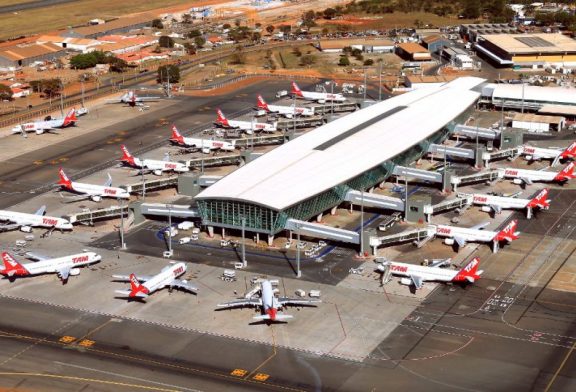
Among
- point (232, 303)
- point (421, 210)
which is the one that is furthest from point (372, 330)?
point (421, 210)

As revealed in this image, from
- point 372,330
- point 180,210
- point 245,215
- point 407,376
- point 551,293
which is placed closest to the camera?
point 407,376

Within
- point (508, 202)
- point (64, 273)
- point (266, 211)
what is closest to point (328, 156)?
point (266, 211)

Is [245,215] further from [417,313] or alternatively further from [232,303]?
[417,313]

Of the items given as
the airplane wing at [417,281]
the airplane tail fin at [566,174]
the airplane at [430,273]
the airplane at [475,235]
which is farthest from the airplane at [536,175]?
the airplane wing at [417,281]

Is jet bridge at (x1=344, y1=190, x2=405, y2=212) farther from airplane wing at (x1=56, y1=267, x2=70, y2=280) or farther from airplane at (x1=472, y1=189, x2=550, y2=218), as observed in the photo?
airplane wing at (x1=56, y1=267, x2=70, y2=280)

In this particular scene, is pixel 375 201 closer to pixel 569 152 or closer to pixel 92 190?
pixel 569 152

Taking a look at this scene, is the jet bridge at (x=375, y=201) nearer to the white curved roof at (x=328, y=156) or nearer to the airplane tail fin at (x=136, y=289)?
the white curved roof at (x=328, y=156)

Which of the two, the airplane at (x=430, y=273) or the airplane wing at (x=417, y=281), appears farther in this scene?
the airplane wing at (x=417, y=281)
